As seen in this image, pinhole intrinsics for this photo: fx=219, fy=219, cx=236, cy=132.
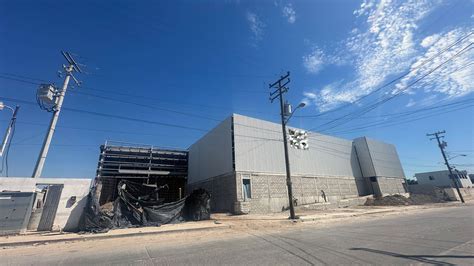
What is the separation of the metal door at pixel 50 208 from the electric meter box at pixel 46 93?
8190 millimetres

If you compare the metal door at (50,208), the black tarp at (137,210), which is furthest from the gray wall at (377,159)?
the metal door at (50,208)

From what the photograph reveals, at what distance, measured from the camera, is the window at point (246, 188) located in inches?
849

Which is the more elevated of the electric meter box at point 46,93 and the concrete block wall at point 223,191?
the electric meter box at point 46,93

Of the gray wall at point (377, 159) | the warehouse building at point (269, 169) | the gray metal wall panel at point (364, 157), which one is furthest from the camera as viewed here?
the gray wall at point (377, 159)

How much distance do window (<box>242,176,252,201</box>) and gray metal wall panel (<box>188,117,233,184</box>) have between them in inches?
71.1

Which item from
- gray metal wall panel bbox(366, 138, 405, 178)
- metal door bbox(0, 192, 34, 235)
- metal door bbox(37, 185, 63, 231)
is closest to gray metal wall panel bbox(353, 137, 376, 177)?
gray metal wall panel bbox(366, 138, 405, 178)

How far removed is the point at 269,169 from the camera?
2444 centimetres

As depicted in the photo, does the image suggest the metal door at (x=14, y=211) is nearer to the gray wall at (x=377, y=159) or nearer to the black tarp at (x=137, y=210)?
the black tarp at (x=137, y=210)

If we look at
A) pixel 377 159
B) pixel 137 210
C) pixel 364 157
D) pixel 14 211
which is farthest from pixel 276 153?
pixel 377 159

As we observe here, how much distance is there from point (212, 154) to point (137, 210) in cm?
1397

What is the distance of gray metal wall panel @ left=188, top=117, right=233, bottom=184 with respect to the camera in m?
23.8

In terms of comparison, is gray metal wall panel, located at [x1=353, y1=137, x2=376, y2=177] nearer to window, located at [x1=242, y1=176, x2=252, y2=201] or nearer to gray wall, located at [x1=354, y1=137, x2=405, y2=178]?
gray wall, located at [x1=354, y1=137, x2=405, y2=178]

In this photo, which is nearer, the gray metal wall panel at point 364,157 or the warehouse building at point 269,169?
the warehouse building at point 269,169

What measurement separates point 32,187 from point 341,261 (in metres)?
15.6
